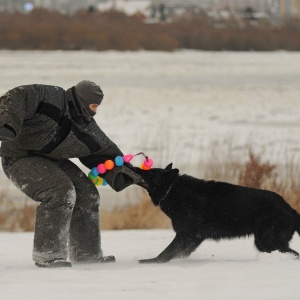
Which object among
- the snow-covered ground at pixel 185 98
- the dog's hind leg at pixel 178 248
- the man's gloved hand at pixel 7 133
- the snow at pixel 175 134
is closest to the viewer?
the snow at pixel 175 134

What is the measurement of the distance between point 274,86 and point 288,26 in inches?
989

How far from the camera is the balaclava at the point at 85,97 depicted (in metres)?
5.98

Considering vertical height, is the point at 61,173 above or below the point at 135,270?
above

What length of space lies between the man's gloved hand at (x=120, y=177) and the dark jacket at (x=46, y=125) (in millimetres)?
257

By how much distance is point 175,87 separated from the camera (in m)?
23.2

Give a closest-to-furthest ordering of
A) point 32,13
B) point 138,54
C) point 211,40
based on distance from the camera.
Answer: point 138,54 → point 211,40 → point 32,13

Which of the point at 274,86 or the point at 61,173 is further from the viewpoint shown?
the point at 274,86

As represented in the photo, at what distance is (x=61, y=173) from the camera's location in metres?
5.99

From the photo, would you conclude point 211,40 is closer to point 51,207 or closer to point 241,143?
point 241,143

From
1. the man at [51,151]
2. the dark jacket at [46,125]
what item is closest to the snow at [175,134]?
the man at [51,151]

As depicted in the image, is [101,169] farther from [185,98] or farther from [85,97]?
[185,98]

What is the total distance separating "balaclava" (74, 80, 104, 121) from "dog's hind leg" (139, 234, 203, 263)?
101 cm

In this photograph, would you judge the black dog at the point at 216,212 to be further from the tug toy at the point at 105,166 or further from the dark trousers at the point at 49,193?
the dark trousers at the point at 49,193

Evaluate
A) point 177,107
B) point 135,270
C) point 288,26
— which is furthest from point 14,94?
point 288,26
